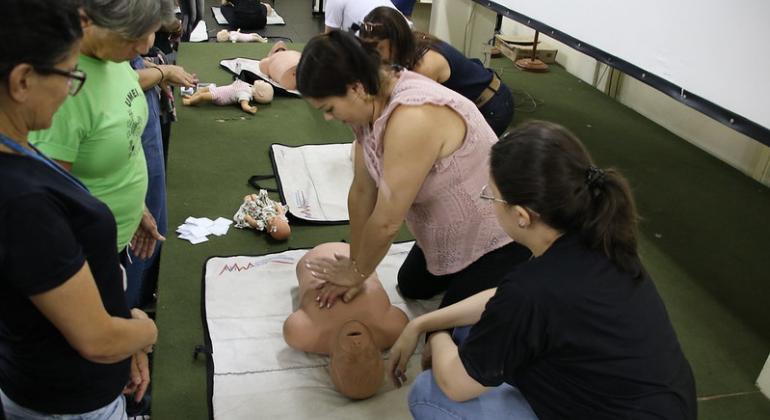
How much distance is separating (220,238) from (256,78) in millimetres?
1671

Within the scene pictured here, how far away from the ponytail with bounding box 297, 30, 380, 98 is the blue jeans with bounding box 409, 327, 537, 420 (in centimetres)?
70

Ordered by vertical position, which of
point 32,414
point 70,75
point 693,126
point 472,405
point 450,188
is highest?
point 70,75

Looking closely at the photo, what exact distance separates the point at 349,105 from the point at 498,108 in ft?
4.70

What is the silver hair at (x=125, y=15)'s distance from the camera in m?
1.27

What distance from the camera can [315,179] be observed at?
9.18 ft

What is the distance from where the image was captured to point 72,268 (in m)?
0.78

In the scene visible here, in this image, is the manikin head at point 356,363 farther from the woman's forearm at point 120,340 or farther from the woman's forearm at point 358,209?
the woman's forearm at point 120,340

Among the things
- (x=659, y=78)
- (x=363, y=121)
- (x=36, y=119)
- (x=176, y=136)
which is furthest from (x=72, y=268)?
(x=176, y=136)

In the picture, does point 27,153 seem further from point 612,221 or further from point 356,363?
point 356,363

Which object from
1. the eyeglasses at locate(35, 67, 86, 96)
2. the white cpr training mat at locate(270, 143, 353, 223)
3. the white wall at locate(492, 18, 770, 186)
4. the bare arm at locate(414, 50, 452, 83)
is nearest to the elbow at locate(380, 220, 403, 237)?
the eyeglasses at locate(35, 67, 86, 96)

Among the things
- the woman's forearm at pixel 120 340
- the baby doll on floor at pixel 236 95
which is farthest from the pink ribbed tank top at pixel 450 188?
the baby doll on floor at pixel 236 95

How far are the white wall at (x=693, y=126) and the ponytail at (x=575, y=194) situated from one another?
2.80m

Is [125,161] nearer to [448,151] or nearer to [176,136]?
[448,151]

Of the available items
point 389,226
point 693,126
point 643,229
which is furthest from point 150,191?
point 693,126
